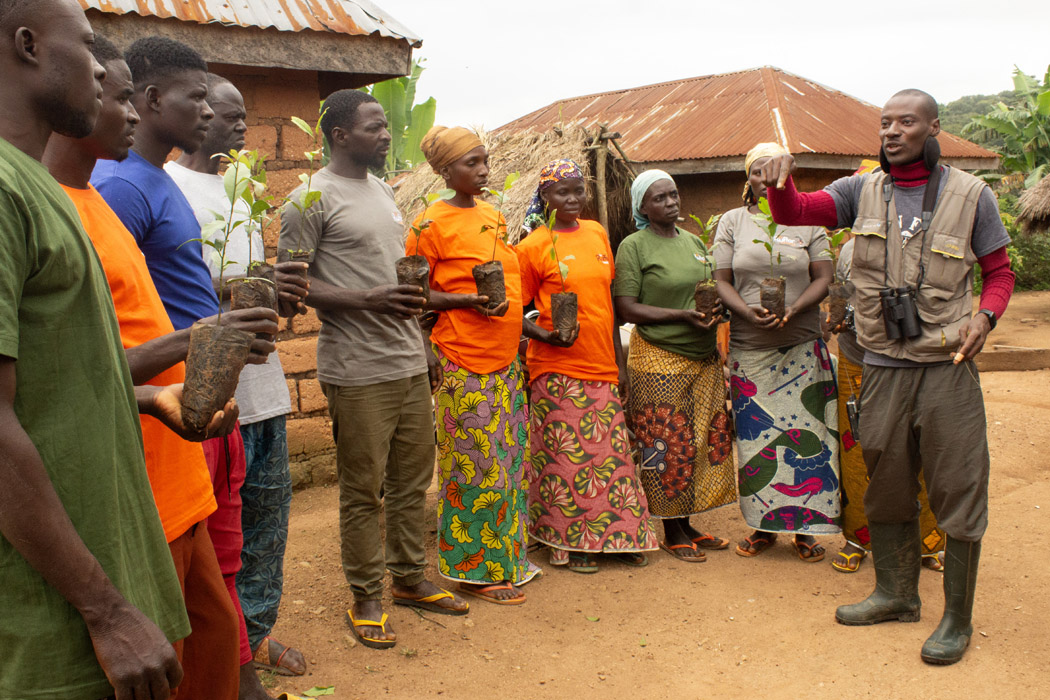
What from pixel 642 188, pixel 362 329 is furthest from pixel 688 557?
pixel 362 329

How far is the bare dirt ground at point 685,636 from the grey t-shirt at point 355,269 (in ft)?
3.79

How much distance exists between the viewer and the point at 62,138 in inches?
73.5

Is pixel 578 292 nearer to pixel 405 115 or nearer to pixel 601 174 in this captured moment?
pixel 601 174

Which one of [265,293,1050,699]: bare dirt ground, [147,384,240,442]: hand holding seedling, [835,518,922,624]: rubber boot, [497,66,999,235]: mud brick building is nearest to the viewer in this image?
[147,384,240,442]: hand holding seedling

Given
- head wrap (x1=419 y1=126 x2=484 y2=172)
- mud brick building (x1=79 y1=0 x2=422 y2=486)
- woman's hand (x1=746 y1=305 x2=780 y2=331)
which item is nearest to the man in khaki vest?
woman's hand (x1=746 y1=305 x2=780 y2=331)

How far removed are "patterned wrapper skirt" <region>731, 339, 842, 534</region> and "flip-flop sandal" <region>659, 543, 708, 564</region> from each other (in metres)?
0.39

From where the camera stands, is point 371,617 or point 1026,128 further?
point 1026,128

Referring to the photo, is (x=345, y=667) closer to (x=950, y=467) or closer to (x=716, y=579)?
(x=716, y=579)

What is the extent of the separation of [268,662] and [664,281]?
2.60 m

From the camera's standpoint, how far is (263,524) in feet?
10.2

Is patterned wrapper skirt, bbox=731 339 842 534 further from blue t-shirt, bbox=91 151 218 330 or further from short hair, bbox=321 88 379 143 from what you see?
blue t-shirt, bbox=91 151 218 330

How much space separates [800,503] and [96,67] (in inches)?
153

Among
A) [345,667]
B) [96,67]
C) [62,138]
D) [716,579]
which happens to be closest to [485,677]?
[345,667]

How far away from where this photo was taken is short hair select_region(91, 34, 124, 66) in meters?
2.04
